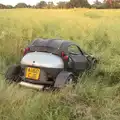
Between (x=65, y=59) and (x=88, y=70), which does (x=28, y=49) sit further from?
(x=88, y=70)

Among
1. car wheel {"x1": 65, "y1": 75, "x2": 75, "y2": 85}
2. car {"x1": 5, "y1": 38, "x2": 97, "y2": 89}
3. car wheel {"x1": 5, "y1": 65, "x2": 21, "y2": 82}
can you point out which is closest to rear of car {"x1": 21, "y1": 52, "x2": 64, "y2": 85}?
car {"x1": 5, "y1": 38, "x2": 97, "y2": 89}

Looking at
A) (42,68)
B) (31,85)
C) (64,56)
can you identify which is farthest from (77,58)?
(31,85)

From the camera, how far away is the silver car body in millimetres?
6293

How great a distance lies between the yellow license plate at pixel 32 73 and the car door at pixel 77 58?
789 mm

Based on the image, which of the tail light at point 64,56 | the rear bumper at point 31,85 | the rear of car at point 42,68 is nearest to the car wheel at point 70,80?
the rear of car at point 42,68

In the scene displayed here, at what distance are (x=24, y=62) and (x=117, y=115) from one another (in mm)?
2302

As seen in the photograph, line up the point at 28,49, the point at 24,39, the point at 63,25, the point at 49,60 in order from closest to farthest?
the point at 49,60 → the point at 28,49 → the point at 24,39 → the point at 63,25

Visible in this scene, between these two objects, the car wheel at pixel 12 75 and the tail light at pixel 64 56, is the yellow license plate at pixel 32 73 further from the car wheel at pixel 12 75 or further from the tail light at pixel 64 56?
the tail light at pixel 64 56

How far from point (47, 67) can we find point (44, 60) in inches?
6.1

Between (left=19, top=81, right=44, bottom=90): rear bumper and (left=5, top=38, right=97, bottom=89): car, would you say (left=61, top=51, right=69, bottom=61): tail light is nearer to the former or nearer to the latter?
(left=5, top=38, right=97, bottom=89): car

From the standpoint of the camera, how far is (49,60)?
6.32m

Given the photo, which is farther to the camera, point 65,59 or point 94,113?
point 65,59

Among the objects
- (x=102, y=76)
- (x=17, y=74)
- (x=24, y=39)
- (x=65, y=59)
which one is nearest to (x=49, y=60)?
(x=65, y=59)

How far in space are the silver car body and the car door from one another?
1.39 feet
